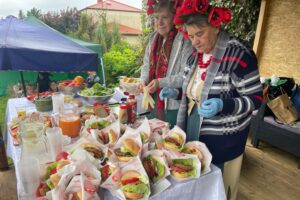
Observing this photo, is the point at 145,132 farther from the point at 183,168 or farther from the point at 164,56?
the point at 164,56

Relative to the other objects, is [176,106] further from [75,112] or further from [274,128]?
[274,128]

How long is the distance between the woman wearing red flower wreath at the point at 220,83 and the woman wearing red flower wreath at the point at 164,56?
0.30 meters

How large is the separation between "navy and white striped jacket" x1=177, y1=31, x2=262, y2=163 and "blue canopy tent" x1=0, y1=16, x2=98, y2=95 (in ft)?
8.23

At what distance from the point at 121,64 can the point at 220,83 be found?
493 centimetres

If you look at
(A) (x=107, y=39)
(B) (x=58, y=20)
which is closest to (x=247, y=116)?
(A) (x=107, y=39)

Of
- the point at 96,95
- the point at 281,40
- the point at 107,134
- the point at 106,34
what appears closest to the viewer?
the point at 107,134

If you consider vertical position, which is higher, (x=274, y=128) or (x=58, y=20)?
(x=58, y=20)

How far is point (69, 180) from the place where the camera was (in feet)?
2.69

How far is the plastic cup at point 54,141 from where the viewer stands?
3.50ft

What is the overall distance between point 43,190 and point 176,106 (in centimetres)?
108

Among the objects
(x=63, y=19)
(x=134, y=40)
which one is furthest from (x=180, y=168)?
(x=63, y=19)

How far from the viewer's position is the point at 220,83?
3.96 ft

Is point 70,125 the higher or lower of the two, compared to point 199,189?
higher

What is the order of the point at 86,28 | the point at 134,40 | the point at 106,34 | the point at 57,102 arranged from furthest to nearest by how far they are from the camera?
the point at 134,40 → the point at 86,28 → the point at 106,34 → the point at 57,102
